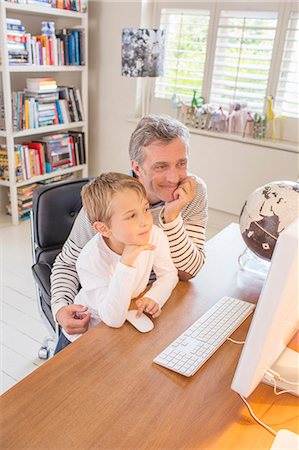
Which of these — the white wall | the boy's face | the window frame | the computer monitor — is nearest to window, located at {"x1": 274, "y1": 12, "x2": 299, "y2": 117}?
the window frame

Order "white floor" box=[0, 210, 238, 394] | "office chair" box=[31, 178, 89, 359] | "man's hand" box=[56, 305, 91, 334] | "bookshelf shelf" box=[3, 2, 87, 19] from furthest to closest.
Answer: "bookshelf shelf" box=[3, 2, 87, 19]
"white floor" box=[0, 210, 238, 394]
"office chair" box=[31, 178, 89, 359]
"man's hand" box=[56, 305, 91, 334]

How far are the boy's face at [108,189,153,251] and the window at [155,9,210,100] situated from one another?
2839mm

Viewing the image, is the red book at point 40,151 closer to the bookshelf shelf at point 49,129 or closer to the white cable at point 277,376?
the bookshelf shelf at point 49,129

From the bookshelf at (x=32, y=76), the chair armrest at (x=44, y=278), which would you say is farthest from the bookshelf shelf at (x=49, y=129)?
the chair armrest at (x=44, y=278)

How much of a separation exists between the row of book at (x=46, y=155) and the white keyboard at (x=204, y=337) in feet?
8.68

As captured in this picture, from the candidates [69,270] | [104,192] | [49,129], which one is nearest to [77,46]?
[49,129]

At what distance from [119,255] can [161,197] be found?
0.31 meters

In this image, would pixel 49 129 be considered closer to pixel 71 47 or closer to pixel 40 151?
pixel 40 151

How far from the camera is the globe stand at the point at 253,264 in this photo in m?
1.40

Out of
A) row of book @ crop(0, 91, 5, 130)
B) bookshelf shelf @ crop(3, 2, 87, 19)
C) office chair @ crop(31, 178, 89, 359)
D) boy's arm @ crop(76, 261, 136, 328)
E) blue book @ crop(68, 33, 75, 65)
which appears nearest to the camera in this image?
boy's arm @ crop(76, 261, 136, 328)

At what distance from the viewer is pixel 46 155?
3658 millimetres

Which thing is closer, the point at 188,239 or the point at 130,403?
the point at 130,403

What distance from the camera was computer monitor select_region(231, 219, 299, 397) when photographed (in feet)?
1.80

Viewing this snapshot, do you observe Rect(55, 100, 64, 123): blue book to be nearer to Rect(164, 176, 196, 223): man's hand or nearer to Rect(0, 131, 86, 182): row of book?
Rect(0, 131, 86, 182): row of book
